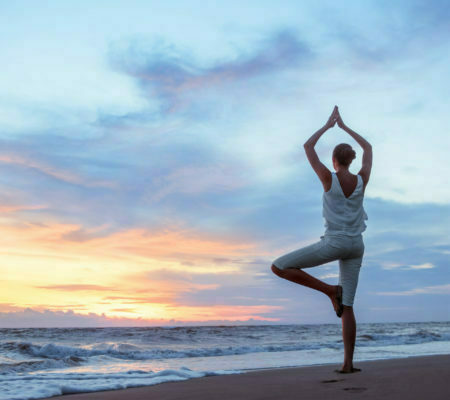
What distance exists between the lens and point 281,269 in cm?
442

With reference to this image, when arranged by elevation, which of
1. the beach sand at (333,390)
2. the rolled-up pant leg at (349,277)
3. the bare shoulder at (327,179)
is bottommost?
the beach sand at (333,390)

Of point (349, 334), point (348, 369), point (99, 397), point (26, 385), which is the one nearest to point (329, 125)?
point (349, 334)

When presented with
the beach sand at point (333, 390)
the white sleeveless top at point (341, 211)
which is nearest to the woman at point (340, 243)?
the white sleeveless top at point (341, 211)

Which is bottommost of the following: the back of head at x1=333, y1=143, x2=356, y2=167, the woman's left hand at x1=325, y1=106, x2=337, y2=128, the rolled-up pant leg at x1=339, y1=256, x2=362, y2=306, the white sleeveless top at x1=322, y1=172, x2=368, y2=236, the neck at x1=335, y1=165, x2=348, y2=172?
the rolled-up pant leg at x1=339, y1=256, x2=362, y2=306

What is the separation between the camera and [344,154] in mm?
4504

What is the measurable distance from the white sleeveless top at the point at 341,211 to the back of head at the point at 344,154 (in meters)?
0.23

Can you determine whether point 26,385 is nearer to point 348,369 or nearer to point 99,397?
point 99,397

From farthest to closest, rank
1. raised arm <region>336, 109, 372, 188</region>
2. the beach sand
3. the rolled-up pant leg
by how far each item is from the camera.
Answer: raised arm <region>336, 109, 372, 188</region> < the rolled-up pant leg < the beach sand

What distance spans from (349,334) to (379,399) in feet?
5.68

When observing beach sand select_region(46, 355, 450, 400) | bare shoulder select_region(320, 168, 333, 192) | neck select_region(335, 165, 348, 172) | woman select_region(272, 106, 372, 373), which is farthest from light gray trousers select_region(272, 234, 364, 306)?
beach sand select_region(46, 355, 450, 400)

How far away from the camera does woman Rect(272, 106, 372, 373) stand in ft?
14.1

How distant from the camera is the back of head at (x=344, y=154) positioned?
4.50m

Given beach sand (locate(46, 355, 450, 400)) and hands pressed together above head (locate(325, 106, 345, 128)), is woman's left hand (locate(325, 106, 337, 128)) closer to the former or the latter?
hands pressed together above head (locate(325, 106, 345, 128))

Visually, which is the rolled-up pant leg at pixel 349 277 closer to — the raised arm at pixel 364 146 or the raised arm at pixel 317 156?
the raised arm at pixel 317 156
